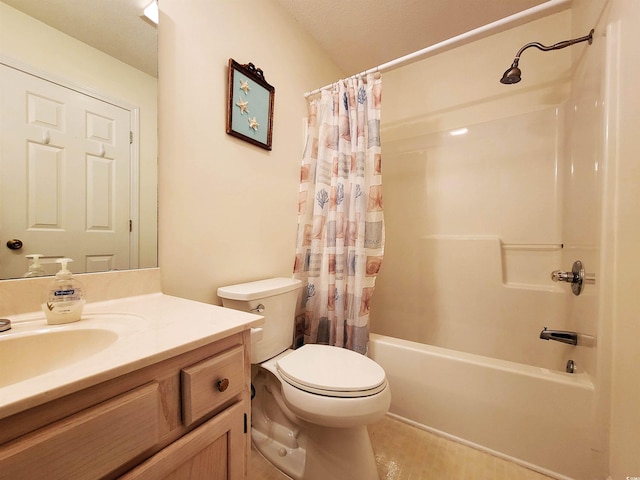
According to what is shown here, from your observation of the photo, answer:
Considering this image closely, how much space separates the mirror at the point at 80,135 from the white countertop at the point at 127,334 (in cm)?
17

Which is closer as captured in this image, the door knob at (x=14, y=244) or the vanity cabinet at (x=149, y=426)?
the vanity cabinet at (x=149, y=426)

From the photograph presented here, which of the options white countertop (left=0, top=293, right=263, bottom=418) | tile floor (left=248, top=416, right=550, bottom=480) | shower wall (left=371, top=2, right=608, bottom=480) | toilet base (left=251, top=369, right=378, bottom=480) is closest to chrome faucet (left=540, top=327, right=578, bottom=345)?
shower wall (left=371, top=2, right=608, bottom=480)

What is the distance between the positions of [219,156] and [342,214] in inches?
25.8

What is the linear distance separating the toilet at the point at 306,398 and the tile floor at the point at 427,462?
11cm

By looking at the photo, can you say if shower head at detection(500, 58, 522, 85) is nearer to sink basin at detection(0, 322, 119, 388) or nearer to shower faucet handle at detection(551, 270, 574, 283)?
shower faucet handle at detection(551, 270, 574, 283)

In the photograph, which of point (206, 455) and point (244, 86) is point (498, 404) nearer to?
point (206, 455)

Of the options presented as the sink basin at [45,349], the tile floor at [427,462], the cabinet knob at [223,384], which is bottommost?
the tile floor at [427,462]

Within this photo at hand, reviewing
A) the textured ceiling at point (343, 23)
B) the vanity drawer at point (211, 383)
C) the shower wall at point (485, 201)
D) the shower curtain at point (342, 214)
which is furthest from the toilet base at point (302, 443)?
the textured ceiling at point (343, 23)

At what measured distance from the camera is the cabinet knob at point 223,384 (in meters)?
0.59

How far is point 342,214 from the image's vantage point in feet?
4.52

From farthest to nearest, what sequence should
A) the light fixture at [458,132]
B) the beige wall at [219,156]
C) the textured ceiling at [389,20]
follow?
the light fixture at [458,132], the textured ceiling at [389,20], the beige wall at [219,156]

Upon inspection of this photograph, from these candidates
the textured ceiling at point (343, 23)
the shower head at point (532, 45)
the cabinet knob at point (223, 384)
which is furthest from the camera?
the shower head at point (532, 45)

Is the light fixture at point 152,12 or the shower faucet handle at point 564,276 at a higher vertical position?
the light fixture at point 152,12

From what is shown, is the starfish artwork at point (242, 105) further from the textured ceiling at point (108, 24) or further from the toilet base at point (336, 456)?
the toilet base at point (336, 456)
